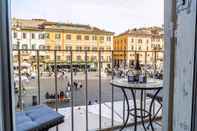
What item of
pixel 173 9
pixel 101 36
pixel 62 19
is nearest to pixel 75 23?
pixel 62 19

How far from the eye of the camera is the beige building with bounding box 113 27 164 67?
324 centimetres

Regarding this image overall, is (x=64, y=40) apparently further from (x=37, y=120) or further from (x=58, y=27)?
(x=37, y=120)

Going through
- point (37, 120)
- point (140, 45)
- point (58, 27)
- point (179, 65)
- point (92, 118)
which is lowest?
point (92, 118)

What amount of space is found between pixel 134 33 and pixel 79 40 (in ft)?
3.38

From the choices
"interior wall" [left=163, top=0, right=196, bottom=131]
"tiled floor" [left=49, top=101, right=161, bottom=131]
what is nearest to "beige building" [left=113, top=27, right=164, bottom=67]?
"tiled floor" [left=49, top=101, right=161, bottom=131]

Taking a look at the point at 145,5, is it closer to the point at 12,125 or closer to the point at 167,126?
the point at 167,126

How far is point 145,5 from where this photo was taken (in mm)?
4316

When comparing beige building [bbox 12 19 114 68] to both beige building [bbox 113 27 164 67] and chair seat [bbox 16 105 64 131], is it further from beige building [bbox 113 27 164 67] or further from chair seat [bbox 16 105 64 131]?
chair seat [bbox 16 105 64 131]

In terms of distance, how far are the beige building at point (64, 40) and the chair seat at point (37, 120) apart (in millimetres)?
731

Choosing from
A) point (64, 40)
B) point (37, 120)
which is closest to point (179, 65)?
point (37, 120)

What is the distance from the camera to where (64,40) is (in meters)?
3.47

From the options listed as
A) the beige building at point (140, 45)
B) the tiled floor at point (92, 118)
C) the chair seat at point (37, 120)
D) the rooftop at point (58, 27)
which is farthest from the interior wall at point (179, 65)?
the rooftop at point (58, 27)

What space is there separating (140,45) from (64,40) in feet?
4.02

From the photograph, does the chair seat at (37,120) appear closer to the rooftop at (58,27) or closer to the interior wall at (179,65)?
the interior wall at (179,65)
